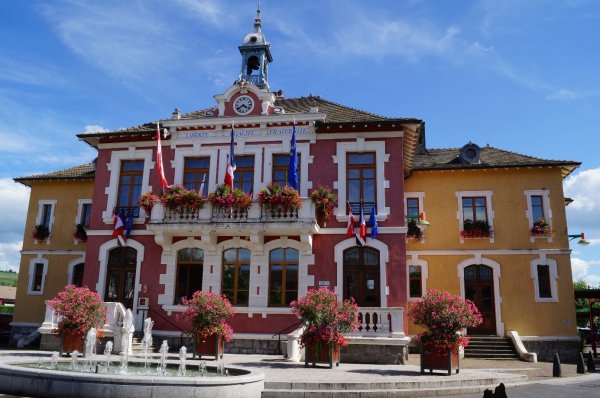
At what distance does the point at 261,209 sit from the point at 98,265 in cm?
762

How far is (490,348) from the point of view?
2095 cm

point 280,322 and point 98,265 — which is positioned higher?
point 98,265

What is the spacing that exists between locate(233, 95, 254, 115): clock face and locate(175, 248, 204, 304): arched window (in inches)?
235

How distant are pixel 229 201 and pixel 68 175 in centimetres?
1265

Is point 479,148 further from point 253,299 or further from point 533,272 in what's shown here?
point 253,299

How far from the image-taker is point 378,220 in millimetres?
19125

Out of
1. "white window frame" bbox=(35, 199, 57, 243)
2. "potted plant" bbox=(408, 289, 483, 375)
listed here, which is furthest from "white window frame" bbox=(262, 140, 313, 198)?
"white window frame" bbox=(35, 199, 57, 243)

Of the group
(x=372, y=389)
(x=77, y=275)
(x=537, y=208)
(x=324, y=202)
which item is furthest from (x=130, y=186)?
(x=537, y=208)

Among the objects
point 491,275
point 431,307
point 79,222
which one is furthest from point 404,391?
point 79,222

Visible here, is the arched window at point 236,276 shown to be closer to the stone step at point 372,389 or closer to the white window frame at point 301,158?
the white window frame at point 301,158

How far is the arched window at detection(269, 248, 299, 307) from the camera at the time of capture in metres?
19.0

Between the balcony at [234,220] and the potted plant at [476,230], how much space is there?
8287mm

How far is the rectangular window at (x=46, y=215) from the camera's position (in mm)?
26484

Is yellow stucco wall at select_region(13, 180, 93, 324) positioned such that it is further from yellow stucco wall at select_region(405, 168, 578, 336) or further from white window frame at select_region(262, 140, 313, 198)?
yellow stucco wall at select_region(405, 168, 578, 336)
